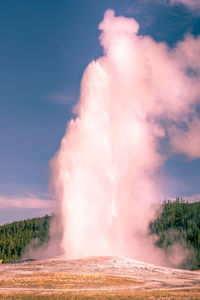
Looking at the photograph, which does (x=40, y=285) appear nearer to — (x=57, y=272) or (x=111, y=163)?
(x=57, y=272)

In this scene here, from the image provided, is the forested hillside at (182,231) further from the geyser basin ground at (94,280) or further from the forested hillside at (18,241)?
the geyser basin ground at (94,280)

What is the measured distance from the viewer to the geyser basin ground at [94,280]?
97.7ft

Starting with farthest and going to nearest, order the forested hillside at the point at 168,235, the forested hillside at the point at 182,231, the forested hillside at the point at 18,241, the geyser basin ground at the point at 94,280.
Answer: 1. the forested hillside at the point at 18,241
2. the forested hillside at the point at 168,235
3. the forested hillside at the point at 182,231
4. the geyser basin ground at the point at 94,280

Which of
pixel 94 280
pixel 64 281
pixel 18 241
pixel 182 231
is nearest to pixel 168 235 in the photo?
pixel 182 231

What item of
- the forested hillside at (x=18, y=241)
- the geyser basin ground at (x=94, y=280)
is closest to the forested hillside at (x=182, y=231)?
the forested hillside at (x=18, y=241)

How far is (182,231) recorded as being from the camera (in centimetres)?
15188

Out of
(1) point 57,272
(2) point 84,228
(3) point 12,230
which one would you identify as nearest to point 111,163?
(2) point 84,228

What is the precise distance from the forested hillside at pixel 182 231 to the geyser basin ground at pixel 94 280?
62.5 m

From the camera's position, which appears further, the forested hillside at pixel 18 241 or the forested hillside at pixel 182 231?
the forested hillside at pixel 18 241

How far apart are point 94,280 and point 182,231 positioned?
122 metres

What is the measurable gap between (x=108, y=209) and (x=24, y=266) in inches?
1069

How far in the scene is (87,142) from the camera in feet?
248

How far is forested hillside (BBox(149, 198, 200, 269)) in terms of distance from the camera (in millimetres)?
115675

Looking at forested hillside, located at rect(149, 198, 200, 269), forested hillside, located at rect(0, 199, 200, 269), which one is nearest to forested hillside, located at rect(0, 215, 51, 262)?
forested hillside, located at rect(0, 199, 200, 269)
